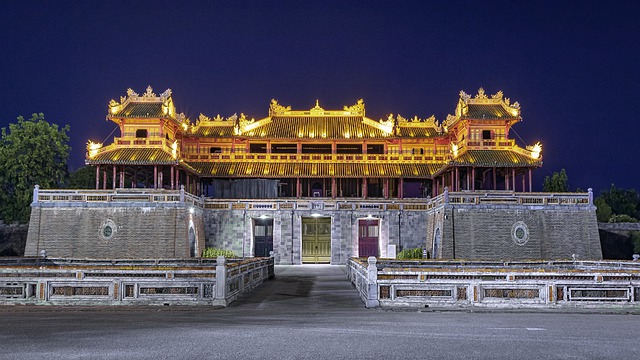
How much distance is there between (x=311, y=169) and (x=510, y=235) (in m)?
15.3

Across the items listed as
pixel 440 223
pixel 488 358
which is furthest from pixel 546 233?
pixel 488 358

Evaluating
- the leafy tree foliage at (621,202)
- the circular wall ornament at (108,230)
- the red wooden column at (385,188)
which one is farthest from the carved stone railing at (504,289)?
the leafy tree foliage at (621,202)

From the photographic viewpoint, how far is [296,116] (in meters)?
47.0

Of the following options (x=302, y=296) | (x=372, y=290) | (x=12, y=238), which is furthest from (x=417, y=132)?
(x=12, y=238)

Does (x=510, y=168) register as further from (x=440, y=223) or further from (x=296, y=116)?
(x=296, y=116)

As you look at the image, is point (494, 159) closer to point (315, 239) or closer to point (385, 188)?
point (385, 188)

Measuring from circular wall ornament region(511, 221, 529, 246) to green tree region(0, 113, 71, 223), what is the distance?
33557 mm

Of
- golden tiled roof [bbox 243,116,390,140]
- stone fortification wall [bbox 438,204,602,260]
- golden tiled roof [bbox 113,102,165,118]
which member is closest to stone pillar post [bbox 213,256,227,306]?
stone fortification wall [bbox 438,204,602,260]

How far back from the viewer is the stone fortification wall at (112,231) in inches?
1353

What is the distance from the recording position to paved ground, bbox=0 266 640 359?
31.5 ft

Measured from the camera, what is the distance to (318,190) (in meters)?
46.2

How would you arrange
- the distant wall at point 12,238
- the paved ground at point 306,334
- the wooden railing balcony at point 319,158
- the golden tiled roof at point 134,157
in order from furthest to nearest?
the distant wall at point 12,238 → the wooden railing balcony at point 319,158 → the golden tiled roof at point 134,157 → the paved ground at point 306,334

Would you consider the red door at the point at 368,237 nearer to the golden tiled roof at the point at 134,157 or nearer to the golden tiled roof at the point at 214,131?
the golden tiled roof at the point at 214,131

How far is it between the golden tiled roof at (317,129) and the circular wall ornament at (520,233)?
1339 cm
